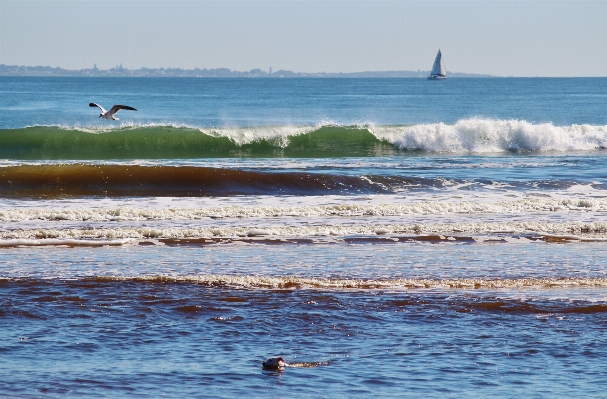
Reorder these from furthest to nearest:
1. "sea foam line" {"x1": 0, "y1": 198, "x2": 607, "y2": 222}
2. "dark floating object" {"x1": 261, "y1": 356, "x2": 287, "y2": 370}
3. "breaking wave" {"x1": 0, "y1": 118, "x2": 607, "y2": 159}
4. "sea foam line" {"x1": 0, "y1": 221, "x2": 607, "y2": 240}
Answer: "breaking wave" {"x1": 0, "y1": 118, "x2": 607, "y2": 159}
"sea foam line" {"x1": 0, "y1": 198, "x2": 607, "y2": 222}
"sea foam line" {"x1": 0, "y1": 221, "x2": 607, "y2": 240}
"dark floating object" {"x1": 261, "y1": 356, "x2": 287, "y2": 370}

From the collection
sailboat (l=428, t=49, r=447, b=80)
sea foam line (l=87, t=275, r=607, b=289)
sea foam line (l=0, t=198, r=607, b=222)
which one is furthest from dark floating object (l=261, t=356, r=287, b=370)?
sailboat (l=428, t=49, r=447, b=80)

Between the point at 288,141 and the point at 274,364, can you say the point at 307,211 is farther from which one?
the point at 288,141

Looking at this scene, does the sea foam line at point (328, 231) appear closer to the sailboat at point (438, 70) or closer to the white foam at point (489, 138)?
the white foam at point (489, 138)

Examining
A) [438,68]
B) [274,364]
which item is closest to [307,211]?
[274,364]

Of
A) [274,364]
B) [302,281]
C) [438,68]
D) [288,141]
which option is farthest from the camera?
[438,68]

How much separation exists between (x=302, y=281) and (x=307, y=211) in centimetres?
592

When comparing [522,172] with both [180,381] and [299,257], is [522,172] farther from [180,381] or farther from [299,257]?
[180,381]

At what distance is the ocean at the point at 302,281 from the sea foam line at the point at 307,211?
6 centimetres

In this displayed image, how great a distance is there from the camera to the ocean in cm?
648

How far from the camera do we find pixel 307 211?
15430mm

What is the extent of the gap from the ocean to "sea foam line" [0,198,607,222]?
0.19 feet

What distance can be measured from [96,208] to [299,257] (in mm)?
6035

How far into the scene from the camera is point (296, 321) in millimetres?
7887

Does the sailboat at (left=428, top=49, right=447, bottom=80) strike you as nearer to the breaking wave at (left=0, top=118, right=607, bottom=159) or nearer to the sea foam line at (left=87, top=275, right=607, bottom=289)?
the breaking wave at (left=0, top=118, right=607, bottom=159)
